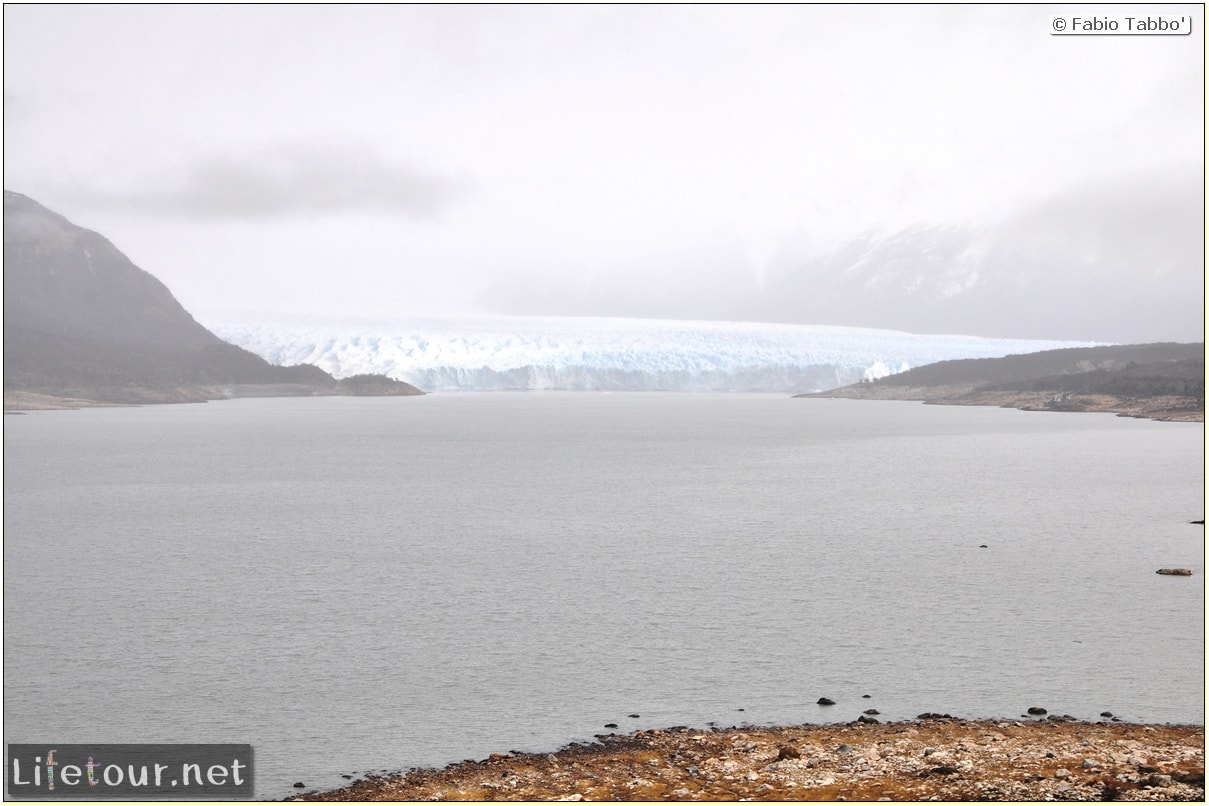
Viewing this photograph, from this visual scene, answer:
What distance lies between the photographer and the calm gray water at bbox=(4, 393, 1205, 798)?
13.3 meters

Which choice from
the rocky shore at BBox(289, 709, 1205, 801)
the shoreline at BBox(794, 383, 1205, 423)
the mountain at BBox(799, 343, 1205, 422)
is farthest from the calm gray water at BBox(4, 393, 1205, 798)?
the mountain at BBox(799, 343, 1205, 422)

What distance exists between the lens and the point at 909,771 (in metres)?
10.7

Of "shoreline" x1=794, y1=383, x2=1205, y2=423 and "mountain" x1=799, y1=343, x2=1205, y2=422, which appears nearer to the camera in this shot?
"shoreline" x1=794, y1=383, x2=1205, y2=423

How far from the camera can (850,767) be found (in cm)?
1087

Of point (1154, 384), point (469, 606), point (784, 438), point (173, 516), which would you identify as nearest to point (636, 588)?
point (469, 606)

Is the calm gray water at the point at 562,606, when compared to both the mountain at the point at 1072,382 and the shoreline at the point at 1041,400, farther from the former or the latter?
the mountain at the point at 1072,382

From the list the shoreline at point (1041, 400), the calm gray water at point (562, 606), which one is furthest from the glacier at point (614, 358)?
the calm gray water at point (562, 606)

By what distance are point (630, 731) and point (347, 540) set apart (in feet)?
56.6

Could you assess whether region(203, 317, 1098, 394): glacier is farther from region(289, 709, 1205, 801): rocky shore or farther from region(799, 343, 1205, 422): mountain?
region(289, 709, 1205, 801): rocky shore

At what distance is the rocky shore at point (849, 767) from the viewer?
10.1 metres

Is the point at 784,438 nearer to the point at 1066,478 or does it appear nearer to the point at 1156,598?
the point at 1066,478

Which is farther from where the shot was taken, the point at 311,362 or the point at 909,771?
the point at 311,362

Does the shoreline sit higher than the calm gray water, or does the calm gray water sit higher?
the shoreline

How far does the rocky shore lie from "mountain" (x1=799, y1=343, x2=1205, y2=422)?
101 meters
